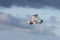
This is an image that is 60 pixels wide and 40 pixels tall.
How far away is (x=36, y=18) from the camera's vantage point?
2369 cm

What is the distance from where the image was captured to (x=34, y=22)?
80.8ft

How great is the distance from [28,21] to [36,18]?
1429mm

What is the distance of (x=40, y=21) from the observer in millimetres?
23875

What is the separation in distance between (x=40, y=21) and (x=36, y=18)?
866mm

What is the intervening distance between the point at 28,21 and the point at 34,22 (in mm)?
1355

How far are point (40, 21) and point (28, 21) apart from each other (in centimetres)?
202

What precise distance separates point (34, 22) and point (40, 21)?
4.13 feet

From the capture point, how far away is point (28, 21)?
78.0 ft
